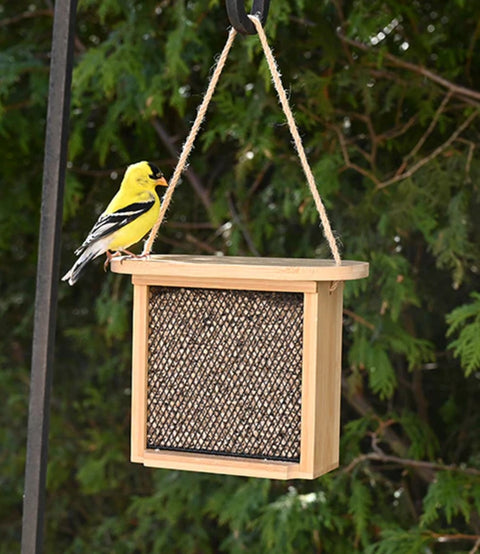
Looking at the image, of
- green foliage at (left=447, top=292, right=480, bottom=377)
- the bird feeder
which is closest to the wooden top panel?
the bird feeder

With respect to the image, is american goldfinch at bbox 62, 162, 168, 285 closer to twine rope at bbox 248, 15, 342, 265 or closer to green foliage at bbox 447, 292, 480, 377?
twine rope at bbox 248, 15, 342, 265

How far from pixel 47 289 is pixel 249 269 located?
33 cm

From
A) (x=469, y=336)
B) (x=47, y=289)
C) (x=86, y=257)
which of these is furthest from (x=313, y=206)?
(x=47, y=289)

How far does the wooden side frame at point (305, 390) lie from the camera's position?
1802 millimetres

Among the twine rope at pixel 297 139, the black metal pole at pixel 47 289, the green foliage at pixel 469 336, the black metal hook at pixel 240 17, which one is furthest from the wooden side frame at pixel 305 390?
the green foliage at pixel 469 336

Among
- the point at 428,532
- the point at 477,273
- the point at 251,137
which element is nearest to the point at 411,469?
the point at 428,532

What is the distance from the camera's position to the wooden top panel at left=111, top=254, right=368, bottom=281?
1717 millimetres

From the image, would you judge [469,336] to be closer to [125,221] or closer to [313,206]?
[313,206]

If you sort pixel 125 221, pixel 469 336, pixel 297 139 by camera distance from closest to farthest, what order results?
pixel 297 139
pixel 125 221
pixel 469 336

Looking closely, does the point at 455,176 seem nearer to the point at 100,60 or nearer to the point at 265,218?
the point at 265,218

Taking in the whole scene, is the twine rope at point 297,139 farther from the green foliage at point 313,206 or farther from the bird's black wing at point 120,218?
the green foliage at point 313,206

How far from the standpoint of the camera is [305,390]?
5.96 feet

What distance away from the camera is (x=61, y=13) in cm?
177

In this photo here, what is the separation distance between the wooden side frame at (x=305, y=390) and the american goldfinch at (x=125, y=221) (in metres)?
0.12
